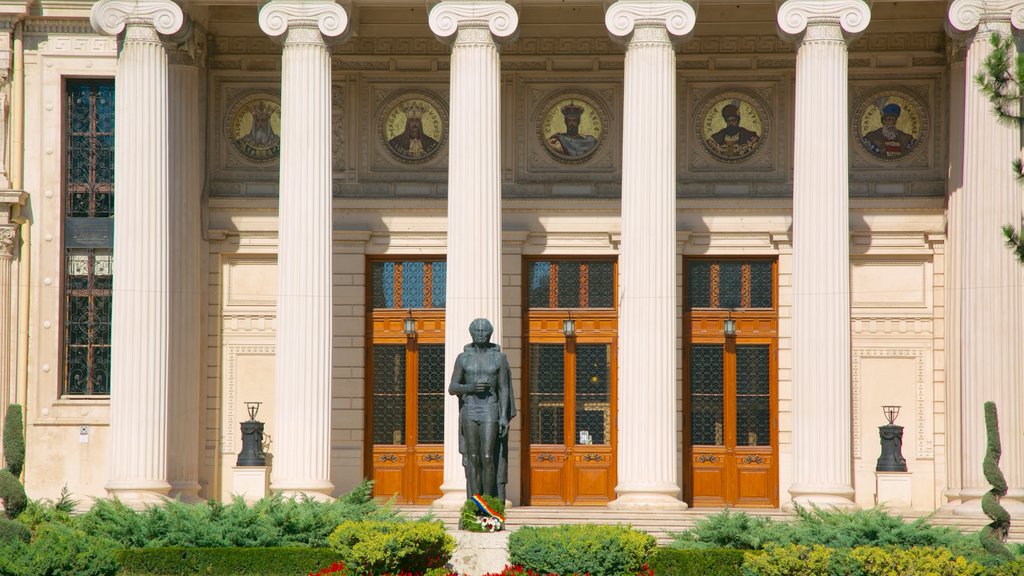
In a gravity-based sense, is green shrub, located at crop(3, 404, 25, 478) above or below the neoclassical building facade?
below

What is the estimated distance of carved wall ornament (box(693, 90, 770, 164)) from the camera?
33.3m

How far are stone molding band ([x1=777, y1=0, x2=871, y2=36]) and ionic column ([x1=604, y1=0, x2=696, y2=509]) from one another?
1721mm

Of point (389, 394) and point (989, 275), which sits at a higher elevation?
point (989, 275)

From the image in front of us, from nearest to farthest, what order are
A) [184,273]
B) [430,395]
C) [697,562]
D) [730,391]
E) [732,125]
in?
[697,562]
[184,273]
[730,391]
[430,395]
[732,125]

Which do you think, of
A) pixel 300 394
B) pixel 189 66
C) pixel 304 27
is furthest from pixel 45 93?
pixel 300 394

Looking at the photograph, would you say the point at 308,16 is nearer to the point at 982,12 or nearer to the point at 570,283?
the point at 570,283

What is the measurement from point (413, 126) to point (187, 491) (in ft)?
29.1

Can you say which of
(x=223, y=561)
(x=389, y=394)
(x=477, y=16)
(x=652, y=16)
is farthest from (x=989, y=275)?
(x=223, y=561)

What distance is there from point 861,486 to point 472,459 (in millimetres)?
11860

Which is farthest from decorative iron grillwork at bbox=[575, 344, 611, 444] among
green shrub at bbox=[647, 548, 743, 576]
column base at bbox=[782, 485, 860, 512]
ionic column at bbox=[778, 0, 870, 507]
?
green shrub at bbox=[647, 548, 743, 576]

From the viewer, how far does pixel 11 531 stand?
71.1ft

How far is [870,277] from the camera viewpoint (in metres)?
33.0

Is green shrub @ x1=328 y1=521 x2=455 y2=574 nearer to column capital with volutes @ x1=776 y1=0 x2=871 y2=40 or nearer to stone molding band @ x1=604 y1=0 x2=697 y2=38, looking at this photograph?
stone molding band @ x1=604 y1=0 x2=697 y2=38

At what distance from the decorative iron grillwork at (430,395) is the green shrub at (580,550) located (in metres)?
11.9
